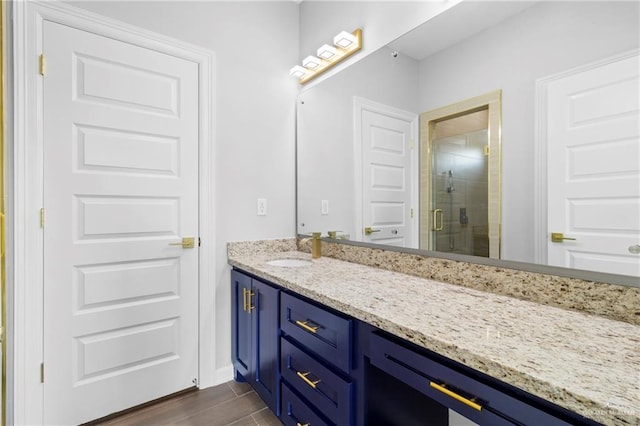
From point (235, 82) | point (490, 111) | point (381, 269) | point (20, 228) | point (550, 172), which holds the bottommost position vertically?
point (381, 269)

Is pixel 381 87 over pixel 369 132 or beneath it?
over

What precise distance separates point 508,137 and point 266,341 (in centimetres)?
146

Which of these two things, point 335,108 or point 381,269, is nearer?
point 381,269

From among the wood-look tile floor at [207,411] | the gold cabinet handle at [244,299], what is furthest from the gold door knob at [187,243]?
the wood-look tile floor at [207,411]

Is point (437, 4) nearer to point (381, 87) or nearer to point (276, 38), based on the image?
point (381, 87)

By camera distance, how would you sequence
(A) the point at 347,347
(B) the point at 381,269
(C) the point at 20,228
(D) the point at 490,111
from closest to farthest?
1. (A) the point at 347,347
2. (D) the point at 490,111
3. (C) the point at 20,228
4. (B) the point at 381,269

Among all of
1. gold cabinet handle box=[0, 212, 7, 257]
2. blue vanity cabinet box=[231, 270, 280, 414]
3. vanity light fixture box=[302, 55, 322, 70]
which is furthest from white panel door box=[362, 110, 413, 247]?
gold cabinet handle box=[0, 212, 7, 257]

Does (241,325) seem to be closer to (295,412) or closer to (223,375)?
(223,375)

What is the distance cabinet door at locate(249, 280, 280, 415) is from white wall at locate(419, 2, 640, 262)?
42.7 inches

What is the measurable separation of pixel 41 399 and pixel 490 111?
2467 mm

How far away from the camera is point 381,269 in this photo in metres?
1.71

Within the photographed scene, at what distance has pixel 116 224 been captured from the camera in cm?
169

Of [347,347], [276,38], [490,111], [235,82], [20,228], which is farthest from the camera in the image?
[276,38]

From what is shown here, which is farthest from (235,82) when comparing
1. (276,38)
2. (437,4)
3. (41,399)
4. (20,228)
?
(41,399)
